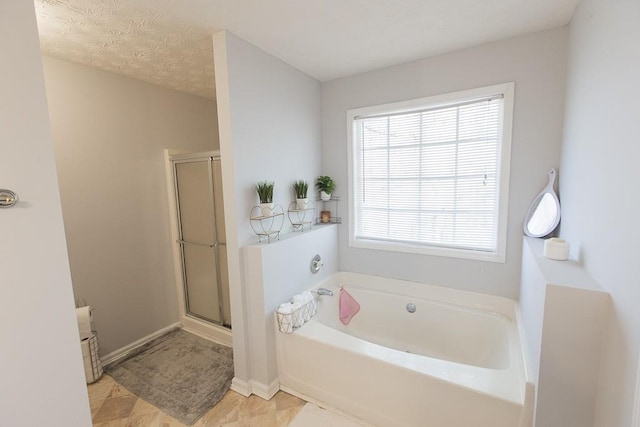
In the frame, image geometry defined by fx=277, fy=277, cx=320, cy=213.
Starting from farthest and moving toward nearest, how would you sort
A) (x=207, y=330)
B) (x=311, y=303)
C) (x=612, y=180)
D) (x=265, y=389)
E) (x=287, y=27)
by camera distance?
(x=207, y=330) < (x=311, y=303) < (x=265, y=389) < (x=287, y=27) < (x=612, y=180)

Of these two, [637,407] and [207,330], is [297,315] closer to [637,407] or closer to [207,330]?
[207,330]

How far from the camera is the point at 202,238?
267 cm

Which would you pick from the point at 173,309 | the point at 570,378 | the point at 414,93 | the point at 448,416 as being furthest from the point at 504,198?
the point at 173,309

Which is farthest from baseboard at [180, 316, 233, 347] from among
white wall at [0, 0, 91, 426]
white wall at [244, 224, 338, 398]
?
white wall at [0, 0, 91, 426]

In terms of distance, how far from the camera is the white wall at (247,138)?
1757 millimetres

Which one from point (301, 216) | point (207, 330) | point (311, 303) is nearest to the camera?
point (311, 303)

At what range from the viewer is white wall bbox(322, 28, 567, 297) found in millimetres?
1815

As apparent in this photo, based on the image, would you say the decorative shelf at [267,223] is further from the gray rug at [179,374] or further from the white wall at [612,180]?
the white wall at [612,180]

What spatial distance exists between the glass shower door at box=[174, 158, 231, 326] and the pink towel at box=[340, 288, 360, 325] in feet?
3.58

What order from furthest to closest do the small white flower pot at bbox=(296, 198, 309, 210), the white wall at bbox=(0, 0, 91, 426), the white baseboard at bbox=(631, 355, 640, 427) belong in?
the small white flower pot at bbox=(296, 198, 309, 210), the white wall at bbox=(0, 0, 91, 426), the white baseboard at bbox=(631, 355, 640, 427)

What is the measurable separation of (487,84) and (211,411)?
2.93 meters

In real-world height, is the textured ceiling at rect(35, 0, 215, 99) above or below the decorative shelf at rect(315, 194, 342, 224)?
above

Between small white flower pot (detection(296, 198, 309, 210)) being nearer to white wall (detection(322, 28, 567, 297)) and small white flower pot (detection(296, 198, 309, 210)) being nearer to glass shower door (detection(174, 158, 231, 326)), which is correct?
white wall (detection(322, 28, 567, 297))

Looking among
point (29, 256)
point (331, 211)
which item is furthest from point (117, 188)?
point (331, 211)
